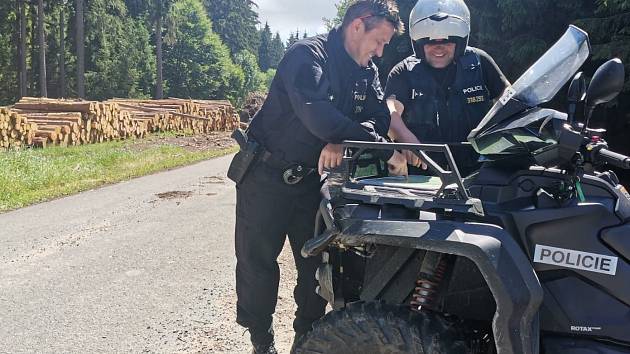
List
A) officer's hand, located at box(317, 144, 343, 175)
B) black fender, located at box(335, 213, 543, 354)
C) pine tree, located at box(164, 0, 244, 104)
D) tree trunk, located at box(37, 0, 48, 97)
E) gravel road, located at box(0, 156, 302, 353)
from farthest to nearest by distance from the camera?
pine tree, located at box(164, 0, 244, 104)
tree trunk, located at box(37, 0, 48, 97)
gravel road, located at box(0, 156, 302, 353)
officer's hand, located at box(317, 144, 343, 175)
black fender, located at box(335, 213, 543, 354)

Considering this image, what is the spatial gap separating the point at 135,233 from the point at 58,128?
42.3 ft

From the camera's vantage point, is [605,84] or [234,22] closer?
[605,84]

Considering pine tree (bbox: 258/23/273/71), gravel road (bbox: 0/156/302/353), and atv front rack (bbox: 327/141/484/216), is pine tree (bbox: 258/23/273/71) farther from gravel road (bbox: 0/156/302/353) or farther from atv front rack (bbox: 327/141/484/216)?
atv front rack (bbox: 327/141/484/216)

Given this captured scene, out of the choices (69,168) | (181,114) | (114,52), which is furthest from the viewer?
(114,52)

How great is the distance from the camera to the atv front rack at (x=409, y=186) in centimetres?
208

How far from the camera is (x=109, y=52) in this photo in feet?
154

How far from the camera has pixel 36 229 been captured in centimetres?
734

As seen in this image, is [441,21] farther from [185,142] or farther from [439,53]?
[185,142]

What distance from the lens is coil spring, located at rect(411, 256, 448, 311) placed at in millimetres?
2234

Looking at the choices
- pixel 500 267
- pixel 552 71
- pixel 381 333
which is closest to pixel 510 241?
pixel 500 267

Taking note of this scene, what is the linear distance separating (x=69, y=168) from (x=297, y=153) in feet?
36.7

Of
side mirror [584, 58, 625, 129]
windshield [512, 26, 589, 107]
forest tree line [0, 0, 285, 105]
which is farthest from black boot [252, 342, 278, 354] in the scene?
forest tree line [0, 0, 285, 105]

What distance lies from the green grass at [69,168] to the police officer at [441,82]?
7440mm

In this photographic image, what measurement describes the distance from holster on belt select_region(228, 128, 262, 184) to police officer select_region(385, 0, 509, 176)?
30.4 inches
